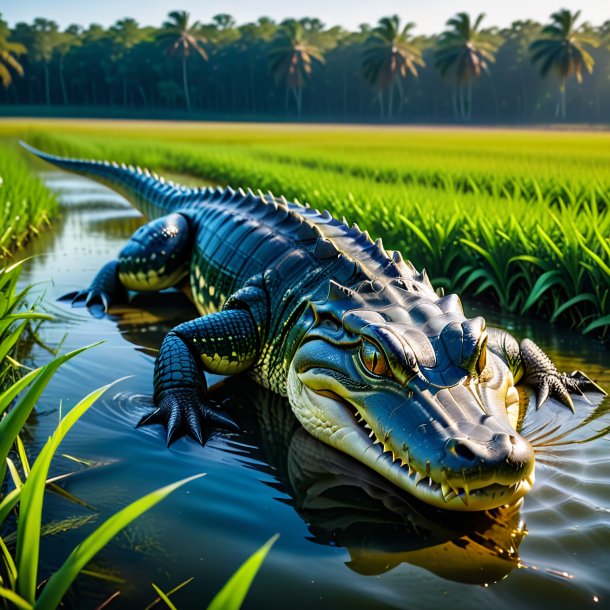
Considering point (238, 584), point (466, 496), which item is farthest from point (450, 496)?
point (238, 584)

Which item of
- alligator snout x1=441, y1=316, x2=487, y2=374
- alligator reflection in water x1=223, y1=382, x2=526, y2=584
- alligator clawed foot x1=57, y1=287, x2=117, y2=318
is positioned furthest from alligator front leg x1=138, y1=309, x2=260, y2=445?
alligator clawed foot x1=57, y1=287, x2=117, y2=318

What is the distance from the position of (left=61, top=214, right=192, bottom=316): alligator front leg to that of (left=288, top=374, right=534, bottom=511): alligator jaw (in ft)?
7.91

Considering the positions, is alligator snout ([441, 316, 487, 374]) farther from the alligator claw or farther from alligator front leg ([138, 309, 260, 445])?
alligator front leg ([138, 309, 260, 445])

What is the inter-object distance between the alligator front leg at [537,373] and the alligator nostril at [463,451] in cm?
132

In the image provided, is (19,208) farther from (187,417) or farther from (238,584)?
(238,584)

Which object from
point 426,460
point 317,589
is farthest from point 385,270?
point 317,589

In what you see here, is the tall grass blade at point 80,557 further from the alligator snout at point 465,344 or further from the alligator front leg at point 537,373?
the alligator front leg at point 537,373

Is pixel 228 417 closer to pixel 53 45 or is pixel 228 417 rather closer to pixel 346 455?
pixel 346 455

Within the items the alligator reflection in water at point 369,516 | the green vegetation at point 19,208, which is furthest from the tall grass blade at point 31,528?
the green vegetation at point 19,208

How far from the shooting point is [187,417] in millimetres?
3006

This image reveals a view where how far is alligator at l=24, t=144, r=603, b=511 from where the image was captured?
6.70ft

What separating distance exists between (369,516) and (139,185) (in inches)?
224

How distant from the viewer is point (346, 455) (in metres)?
2.76

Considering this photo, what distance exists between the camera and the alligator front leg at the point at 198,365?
303 centimetres
